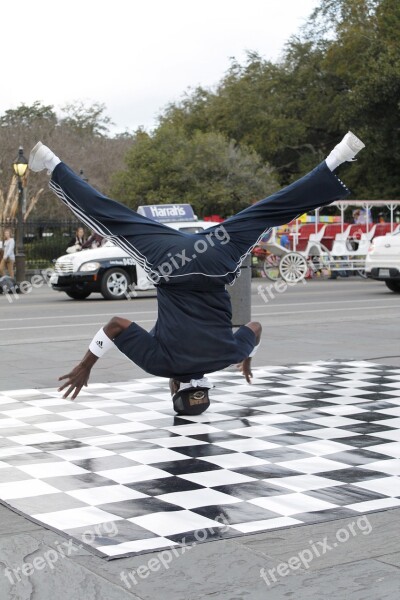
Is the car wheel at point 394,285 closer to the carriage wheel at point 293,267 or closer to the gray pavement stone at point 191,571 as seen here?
the carriage wheel at point 293,267

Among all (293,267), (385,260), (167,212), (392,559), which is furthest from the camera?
(293,267)

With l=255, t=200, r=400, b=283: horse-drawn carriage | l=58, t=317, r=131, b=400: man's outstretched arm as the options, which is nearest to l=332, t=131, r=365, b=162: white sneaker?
l=58, t=317, r=131, b=400: man's outstretched arm

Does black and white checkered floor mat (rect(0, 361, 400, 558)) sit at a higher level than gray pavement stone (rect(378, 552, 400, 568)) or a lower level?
higher

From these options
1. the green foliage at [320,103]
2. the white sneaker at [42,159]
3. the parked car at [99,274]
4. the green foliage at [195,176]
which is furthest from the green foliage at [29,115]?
the white sneaker at [42,159]

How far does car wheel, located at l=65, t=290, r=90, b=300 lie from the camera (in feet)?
69.7

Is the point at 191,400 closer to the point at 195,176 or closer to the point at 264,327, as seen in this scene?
the point at 264,327

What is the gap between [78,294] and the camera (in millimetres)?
21406

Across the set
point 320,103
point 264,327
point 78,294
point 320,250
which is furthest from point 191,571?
point 320,103

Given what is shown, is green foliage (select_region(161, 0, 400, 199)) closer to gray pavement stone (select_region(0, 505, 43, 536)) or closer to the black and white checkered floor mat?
the black and white checkered floor mat

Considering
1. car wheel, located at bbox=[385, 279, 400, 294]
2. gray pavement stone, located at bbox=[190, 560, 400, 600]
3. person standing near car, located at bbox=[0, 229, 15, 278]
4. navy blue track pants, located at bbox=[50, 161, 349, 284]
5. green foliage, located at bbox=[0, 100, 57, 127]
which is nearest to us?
gray pavement stone, located at bbox=[190, 560, 400, 600]

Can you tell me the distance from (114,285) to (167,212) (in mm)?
2823

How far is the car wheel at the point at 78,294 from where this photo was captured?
69.7ft

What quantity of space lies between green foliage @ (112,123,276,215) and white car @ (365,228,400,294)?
1221 centimetres

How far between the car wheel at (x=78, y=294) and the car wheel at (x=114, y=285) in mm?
477
